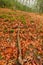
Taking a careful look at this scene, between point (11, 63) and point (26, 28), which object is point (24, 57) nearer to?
point (11, 63)

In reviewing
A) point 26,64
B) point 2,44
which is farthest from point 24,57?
point 2,44

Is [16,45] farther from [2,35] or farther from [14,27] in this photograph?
[14,27]

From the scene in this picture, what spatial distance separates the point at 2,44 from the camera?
10.0 m

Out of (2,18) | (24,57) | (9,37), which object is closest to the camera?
(24,57)

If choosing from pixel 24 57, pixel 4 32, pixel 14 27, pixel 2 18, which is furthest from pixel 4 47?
pixel 2 18

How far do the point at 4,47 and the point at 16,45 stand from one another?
2.56ft

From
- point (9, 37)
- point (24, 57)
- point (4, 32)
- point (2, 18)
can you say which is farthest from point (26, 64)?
point (2, 18)

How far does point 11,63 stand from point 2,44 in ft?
7.24

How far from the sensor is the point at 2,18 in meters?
15.7

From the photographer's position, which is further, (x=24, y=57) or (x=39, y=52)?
(x=39, y=52)

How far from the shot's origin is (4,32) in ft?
40.0

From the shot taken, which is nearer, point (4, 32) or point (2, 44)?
point (2, 44)

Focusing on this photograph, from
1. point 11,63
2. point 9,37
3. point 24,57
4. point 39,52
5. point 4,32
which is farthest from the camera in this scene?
point 4,32

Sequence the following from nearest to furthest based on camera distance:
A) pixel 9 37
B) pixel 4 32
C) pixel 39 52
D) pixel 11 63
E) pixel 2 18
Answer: pixel 11 63 → pixel 39 52 → pixel 9 37 → pixel 4 32 → pixel 2 18
